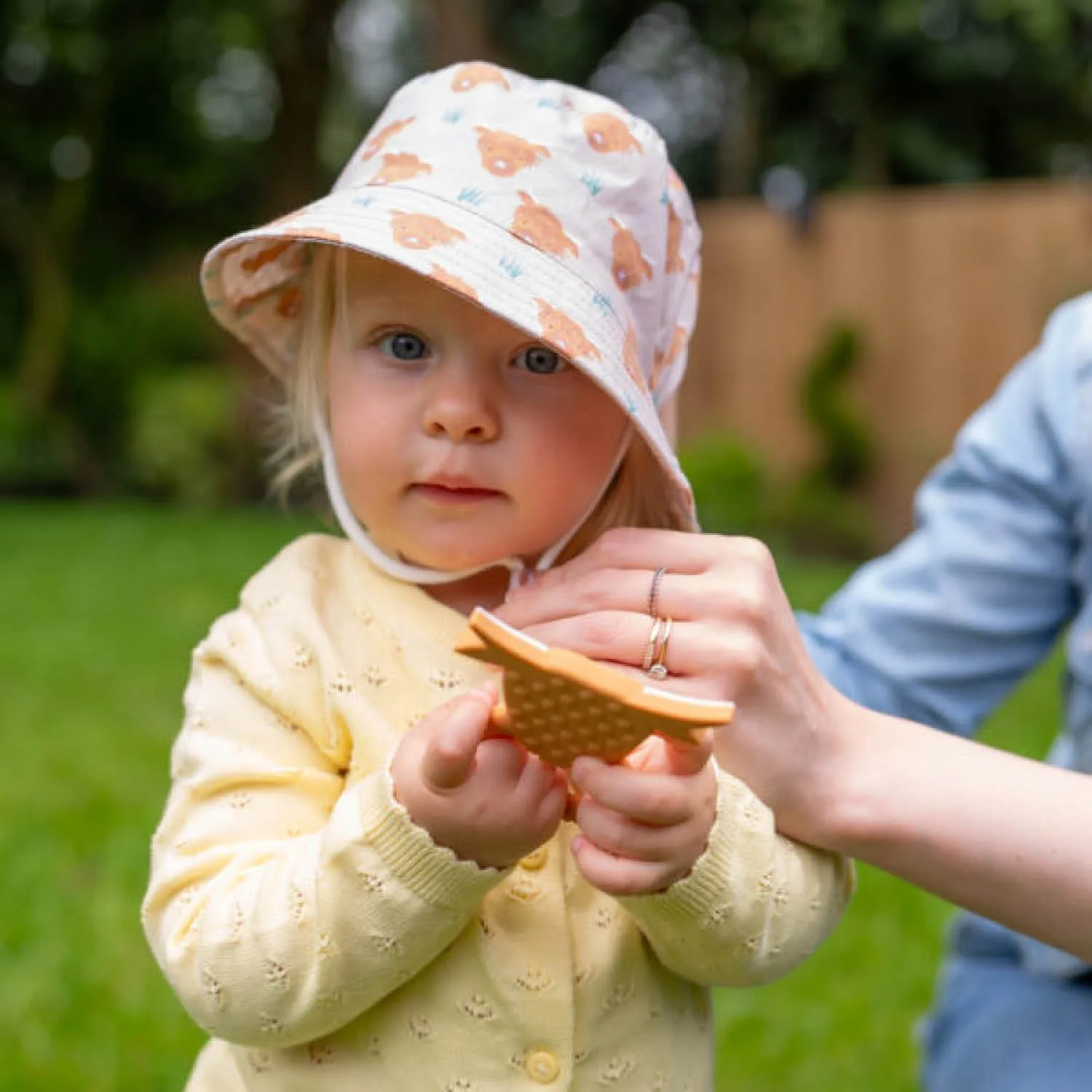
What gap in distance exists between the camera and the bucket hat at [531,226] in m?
1.22

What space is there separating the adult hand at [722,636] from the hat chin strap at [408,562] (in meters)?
0.05

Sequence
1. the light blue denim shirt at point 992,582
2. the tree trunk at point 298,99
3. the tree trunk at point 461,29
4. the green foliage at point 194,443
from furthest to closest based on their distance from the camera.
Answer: the tree trunk at point 298,99 → the green foliage at point 194,443 → the tree trunk at point 461,29 → the light blue denim shirt at point 992,582

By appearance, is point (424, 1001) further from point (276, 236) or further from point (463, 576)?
point (276, 236)

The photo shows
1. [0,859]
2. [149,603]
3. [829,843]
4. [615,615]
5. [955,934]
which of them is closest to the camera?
[615,615]

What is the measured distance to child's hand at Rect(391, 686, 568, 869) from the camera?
1107 mm

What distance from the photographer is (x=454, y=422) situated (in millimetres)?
1240

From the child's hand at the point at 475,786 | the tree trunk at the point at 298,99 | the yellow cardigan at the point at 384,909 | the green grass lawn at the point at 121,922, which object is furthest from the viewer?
Answer: the tree trunk at the point at 298,99

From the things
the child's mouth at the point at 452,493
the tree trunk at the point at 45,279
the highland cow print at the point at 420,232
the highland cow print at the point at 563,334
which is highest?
the highland cow print at the point at 420,232

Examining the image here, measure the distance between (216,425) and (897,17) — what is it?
6.78 m

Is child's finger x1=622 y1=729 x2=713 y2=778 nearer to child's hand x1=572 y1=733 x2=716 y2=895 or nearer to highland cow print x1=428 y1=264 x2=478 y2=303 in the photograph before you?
child's hand x1=572 y1=733 x2=716 y2=895

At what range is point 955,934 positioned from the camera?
6.60 ft

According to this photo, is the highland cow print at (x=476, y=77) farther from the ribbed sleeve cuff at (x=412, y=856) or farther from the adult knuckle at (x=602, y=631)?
the ribbed sleeve cuff at (x=412, y=856)

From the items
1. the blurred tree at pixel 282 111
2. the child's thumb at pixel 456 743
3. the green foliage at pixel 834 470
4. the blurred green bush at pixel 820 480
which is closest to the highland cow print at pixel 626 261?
the child's thumb at pixel 456 743

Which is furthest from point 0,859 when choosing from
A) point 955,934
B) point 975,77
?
point 975,77
